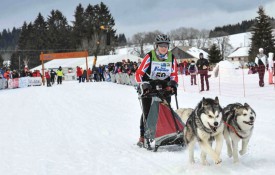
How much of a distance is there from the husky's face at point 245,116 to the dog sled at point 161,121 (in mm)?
1303

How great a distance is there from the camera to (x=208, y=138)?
15.6 feet

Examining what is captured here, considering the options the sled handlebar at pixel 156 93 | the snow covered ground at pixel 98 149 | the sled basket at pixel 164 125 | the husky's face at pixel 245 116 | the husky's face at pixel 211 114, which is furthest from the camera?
the sled handlebar at pixel 156 93

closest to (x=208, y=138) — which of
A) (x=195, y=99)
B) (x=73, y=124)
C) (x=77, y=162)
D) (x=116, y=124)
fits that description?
(x=77, y=162)

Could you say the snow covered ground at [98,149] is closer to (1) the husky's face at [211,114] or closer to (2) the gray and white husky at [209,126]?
(2) the gray and white husky at [209,126]

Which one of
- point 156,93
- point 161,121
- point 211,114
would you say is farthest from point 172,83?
point 211,114

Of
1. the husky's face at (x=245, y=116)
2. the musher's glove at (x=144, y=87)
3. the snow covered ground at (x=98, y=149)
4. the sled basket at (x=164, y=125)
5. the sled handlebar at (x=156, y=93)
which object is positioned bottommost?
the snow covered ground at (x=98, y=149)

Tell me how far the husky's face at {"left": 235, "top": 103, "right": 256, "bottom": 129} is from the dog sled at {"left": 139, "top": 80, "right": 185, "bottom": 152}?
4.28 ft

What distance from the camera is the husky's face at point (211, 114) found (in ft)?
14.9

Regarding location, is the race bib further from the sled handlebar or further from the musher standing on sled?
the sled handlebar

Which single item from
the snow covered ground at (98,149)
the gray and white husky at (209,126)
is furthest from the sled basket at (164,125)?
the gray and white husky at (209,126)

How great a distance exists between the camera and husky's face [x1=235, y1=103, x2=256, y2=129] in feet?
15.7

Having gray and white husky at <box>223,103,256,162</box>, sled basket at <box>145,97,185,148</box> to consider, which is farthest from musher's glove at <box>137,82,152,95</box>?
gray and white husky at <box>223,103,256,162</box>

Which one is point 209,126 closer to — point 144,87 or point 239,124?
point 239,124

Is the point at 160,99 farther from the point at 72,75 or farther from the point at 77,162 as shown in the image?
the point at 72,75
